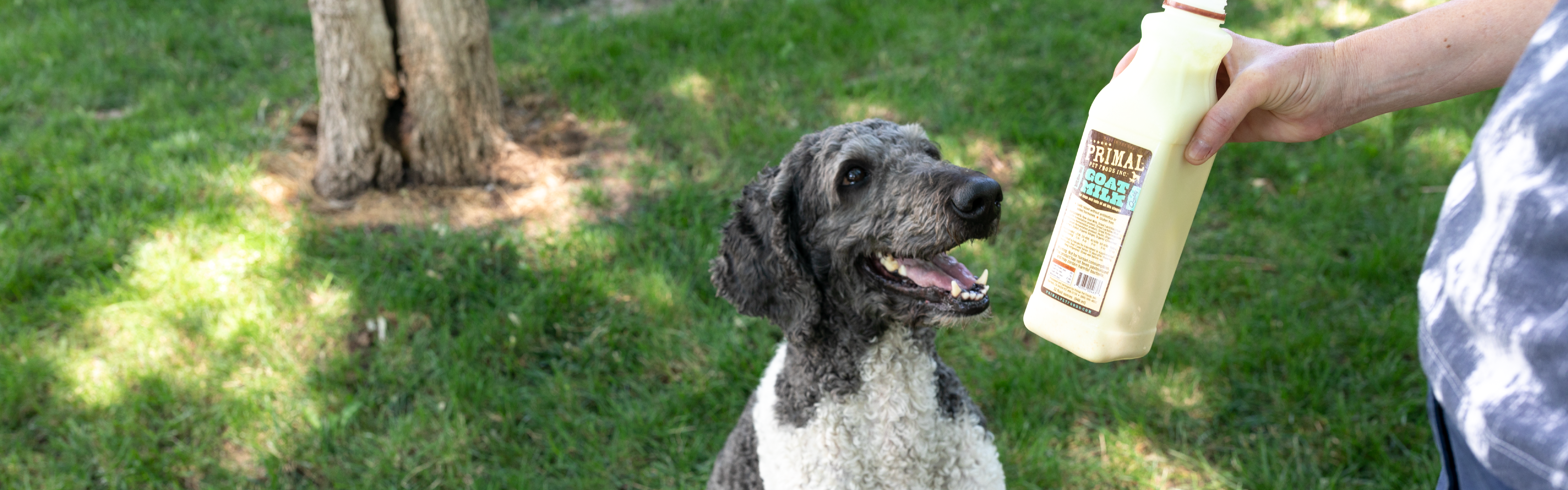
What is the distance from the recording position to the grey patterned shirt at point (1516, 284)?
87cm

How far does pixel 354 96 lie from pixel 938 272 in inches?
141

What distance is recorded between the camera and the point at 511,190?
4.77 metres

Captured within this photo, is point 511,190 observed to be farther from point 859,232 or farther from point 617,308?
point 859,232

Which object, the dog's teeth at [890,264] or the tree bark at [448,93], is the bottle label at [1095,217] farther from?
the tree bark at [448,93]

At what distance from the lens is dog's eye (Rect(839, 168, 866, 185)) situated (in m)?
2.31

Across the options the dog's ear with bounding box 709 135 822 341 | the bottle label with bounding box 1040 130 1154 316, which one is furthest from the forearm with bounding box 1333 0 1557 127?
the dog's ear with bounding box 709 135 822 341

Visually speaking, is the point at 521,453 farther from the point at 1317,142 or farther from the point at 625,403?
the point at 1317,142

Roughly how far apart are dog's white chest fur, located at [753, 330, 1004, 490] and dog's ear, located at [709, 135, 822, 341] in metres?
0.24

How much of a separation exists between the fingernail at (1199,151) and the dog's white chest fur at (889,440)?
955mm

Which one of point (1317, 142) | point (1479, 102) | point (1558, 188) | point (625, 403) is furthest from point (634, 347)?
point (1479, 102)

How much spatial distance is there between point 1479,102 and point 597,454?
5.56 metres

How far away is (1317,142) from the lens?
4805mm

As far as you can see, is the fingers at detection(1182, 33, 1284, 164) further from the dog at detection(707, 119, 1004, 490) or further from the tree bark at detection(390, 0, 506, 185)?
the tree bark at detection(390, 0, 506, 185)

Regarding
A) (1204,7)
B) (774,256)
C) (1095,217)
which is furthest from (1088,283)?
(774,256)
